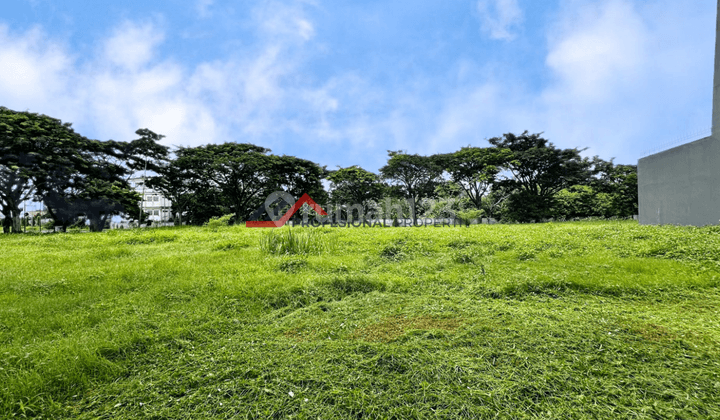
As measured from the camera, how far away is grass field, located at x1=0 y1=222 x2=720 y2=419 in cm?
209

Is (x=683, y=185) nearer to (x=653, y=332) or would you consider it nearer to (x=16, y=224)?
(x=653, y=332)

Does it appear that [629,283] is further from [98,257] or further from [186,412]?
[98,257]

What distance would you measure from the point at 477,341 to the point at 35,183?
22.7 m

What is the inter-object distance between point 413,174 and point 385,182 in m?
2.70

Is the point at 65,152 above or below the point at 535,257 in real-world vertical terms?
above

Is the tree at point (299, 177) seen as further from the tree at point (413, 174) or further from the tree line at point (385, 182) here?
the tree at point (413, 174)

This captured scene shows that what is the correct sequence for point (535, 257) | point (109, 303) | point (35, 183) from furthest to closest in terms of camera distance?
1. point (35, 183)
2. point (535, 257)
3. point (109, 303)

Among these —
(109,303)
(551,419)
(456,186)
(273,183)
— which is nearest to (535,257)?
(551,419)

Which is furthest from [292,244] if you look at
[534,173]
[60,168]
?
[534,173]

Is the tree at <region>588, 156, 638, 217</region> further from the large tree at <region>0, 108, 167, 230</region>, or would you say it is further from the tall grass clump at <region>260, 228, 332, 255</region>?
the large tree at <region>0, 108, 167, 230</region>

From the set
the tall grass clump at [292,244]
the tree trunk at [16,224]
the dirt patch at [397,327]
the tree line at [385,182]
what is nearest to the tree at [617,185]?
the tree line at [385,182]

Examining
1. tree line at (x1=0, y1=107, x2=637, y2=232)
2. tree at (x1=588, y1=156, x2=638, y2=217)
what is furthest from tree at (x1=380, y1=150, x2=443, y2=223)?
tree at (x1=588, y1=156, x2=638, y2=217)

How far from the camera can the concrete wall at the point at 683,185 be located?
34.2 ft

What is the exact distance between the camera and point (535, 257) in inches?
247
